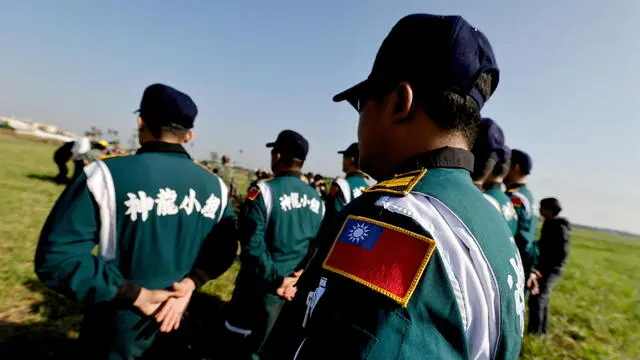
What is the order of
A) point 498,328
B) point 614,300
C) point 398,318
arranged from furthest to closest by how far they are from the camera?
point 614,300 < point 498,328 < point 398,318

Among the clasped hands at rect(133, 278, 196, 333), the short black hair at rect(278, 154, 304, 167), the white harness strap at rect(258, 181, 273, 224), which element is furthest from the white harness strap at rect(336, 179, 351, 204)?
the clasped hands at rect(133, 278, 196, 333)

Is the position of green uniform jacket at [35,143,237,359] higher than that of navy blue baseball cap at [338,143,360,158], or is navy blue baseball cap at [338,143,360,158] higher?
navy blue baseball cap at [338,143,360,158]

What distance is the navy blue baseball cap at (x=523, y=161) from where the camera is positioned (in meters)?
5.29

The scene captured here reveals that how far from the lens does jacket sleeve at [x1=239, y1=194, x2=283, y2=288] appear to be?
3348mm

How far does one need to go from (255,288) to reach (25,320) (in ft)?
10.4

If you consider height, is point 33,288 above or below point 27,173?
above

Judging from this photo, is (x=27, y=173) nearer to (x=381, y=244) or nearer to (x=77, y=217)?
(x=77, y=217)

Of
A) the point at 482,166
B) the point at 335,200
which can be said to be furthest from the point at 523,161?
the point at 335,200

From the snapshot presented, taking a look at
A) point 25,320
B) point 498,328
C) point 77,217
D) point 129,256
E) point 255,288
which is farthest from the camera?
point 25,320

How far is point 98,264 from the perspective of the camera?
1828 millimetres

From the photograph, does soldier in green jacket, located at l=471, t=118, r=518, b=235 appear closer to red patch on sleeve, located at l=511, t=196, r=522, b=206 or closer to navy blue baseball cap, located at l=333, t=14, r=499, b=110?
red patch on sleeve, located at l=511, t=196, r=522, b=206

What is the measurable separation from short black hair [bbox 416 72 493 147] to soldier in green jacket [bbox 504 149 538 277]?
468cm

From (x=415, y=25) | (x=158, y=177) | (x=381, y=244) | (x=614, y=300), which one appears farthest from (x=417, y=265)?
(x=614, y=300)

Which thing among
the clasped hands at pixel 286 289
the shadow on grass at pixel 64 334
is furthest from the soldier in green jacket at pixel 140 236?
the clasped hands at pixel 286 289
